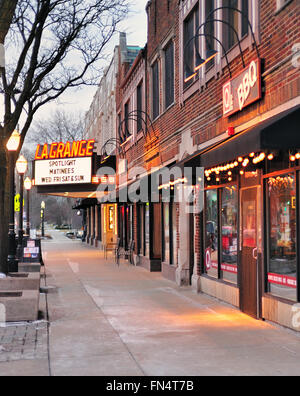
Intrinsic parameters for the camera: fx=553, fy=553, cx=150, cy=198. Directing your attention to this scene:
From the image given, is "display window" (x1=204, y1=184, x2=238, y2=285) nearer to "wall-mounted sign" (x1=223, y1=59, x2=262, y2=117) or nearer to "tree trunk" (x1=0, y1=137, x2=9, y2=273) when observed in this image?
"wall-mounted sign" (x1=223, y1=59, x2=262, y2=117)

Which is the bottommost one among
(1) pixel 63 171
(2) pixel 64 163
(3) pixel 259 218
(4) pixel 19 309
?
(4) pixel 19 309

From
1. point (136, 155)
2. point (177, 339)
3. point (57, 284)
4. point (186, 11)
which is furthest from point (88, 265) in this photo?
point (177, 339)

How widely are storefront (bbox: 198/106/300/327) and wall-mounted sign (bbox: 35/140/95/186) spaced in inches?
668

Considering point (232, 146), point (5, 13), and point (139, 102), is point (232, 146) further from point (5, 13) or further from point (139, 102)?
point (139, 102)

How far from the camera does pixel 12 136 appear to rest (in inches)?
610

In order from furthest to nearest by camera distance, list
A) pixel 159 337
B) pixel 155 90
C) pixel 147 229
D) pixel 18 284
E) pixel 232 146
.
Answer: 1. pixel 147 229
2. pixel 155 90
3. pixel 18 284
4. pixel 232 146
5. pixel 159 337

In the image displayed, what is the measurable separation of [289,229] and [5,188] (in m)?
7.70

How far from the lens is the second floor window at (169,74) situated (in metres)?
17.5

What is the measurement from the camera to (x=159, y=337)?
8703mm

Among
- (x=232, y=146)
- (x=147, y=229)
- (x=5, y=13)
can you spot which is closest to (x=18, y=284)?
(x=232, y=146)

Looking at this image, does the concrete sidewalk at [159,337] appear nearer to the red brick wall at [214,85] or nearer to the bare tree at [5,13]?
the red brick wall at [214,85]

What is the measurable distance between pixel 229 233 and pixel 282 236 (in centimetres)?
283

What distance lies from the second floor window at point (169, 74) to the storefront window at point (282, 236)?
8536 mm

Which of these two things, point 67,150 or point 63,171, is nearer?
point 67,150
